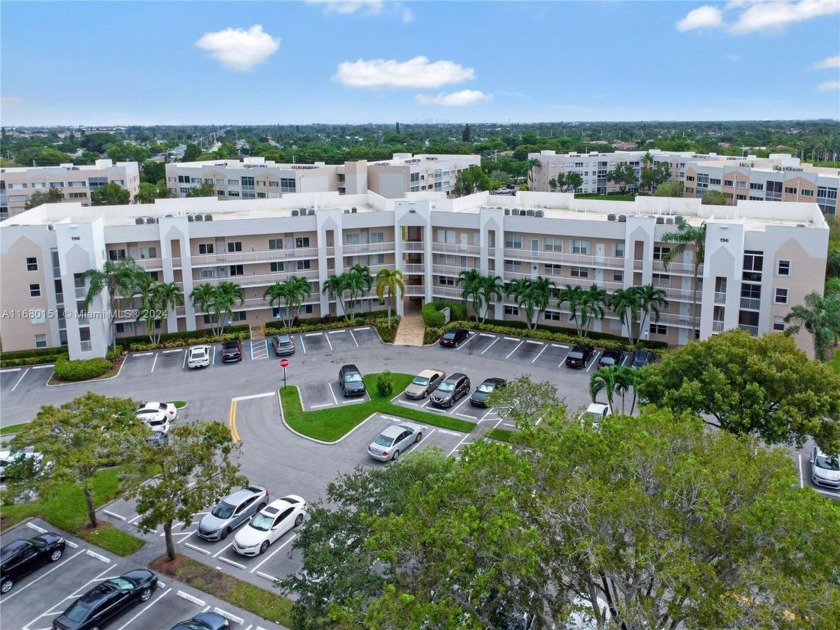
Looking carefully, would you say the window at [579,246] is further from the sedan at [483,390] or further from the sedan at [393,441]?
the sedan at [393,441]

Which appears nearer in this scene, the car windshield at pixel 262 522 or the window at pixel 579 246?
the car windshield at pixel 262 522

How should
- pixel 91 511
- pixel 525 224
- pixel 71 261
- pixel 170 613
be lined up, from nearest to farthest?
pixel 170 613 → pixel 91 511 → pixel 71 261 → pixel 525 224

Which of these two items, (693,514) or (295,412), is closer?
(693,514)

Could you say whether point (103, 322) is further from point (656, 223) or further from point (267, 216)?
point (656, 223)

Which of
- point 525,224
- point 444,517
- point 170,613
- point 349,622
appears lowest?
point 170,613

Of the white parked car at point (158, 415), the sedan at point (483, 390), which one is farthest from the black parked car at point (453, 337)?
the white parked car at point (158, 415)

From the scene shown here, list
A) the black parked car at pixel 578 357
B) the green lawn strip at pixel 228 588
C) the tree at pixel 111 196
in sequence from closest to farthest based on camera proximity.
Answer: the green lawn strip at pixel 228 588 → the black parked car at pixel 578 357 → the tree at pixel 111 196

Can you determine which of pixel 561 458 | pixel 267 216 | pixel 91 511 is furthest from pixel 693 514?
pixel 267 216

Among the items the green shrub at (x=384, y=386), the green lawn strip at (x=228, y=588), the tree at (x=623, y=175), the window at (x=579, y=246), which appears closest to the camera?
the green lawn strip at (x=228, y=588)
